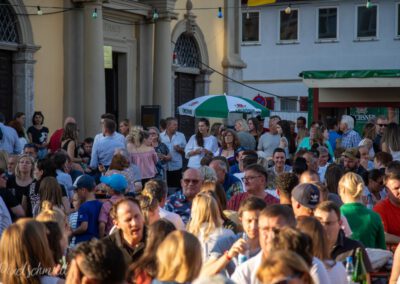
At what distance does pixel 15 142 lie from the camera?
15227 millimetres

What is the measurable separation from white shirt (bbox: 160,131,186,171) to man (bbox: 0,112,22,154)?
3.24 meters

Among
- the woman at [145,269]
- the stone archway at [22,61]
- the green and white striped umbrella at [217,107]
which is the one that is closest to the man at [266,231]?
the woman at [145,269]

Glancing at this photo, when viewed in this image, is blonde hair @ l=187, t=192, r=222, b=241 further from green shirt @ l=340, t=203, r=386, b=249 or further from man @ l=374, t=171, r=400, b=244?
man @ l=374, t=171, r=400, b=244

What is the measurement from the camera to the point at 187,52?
25469 mm

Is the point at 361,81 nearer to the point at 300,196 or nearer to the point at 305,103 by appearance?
the point at 305,103

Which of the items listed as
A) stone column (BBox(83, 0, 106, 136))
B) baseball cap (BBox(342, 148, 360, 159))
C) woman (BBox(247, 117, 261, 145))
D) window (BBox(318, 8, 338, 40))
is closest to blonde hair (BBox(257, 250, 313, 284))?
baseball cap (BBox(342, 148, 360, 159))

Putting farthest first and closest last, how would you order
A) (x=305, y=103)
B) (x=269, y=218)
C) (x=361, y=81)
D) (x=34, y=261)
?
(x=305, y=103) → (x=361, y=81) → (x=269, y=218) → (x=34, y=261)

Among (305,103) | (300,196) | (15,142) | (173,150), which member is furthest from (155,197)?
(305,103)

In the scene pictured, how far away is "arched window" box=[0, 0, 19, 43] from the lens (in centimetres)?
1826

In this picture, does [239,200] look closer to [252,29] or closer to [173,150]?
[173,150]

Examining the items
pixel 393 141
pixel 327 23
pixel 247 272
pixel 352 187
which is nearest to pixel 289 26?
pixel 327 23

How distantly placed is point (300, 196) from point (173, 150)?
9955 millimetres

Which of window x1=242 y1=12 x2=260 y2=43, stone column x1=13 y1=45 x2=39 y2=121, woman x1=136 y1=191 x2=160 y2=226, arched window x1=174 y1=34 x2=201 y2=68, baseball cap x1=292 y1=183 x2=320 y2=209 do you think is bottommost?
woman x1=136 y1=191 x2=160 y2=226

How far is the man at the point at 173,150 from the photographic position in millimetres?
17562
